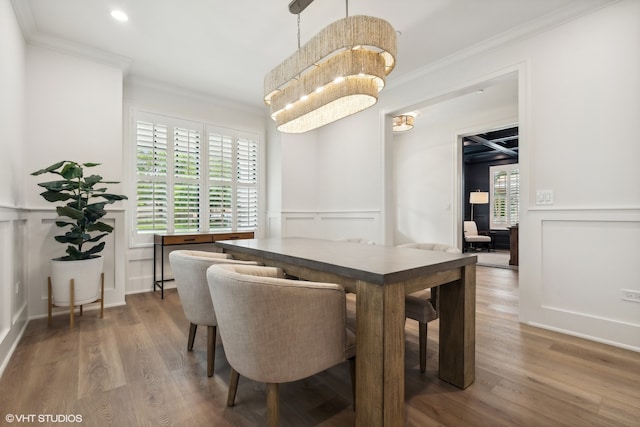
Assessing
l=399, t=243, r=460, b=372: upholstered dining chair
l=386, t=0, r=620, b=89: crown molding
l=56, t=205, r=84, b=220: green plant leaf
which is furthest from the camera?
l=56, t=205, r=84, b=220: green plant leaf

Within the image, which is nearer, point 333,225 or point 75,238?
point 75,238

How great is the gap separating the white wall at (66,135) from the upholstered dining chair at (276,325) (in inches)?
109

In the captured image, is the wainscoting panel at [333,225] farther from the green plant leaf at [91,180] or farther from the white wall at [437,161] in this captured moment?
the green plant leaf at [91,180]

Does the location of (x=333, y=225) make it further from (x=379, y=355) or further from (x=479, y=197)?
(x=479, y=197)

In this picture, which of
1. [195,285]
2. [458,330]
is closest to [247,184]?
[195,285]

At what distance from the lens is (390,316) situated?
47.8 inches

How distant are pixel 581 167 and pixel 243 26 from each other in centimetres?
328

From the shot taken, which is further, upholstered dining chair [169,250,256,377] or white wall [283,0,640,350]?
white wall [283,0,640,350]

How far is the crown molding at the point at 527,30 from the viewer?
2408 millimetres

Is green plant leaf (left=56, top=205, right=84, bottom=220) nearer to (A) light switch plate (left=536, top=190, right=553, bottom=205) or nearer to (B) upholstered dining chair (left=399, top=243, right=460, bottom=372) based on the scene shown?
(B) upholstered dining chair (left=399, top=243, right=460, bottom=372)

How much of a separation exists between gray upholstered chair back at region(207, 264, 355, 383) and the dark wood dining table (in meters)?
0.13

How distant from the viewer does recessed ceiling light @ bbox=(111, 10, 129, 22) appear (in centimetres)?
259

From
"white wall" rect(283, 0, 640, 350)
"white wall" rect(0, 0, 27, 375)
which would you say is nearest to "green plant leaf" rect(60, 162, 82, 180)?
"white wall" rect(0, 0, 27, 375)

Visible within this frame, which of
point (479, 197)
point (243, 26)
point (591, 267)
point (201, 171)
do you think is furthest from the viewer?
point (479, 197)
